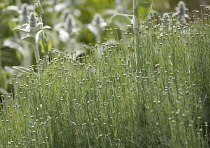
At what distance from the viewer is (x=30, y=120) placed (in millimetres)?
3473

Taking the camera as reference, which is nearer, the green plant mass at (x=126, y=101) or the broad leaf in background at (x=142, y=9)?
the green plant mass at (x=126, y=101)

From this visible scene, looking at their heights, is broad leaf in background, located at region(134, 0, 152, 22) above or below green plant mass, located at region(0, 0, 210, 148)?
above

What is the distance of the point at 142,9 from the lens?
443cm

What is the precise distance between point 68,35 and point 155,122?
4522mm

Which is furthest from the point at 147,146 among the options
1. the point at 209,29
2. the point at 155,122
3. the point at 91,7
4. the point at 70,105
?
the point at 91,7

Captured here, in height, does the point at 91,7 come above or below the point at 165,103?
above

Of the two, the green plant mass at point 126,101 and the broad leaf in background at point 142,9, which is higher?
the broad leaf in background at point 142,9

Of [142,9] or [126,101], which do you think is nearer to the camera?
[126,101]

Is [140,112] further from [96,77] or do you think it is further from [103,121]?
[96,77]

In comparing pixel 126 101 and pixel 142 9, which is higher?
pixel 142 9

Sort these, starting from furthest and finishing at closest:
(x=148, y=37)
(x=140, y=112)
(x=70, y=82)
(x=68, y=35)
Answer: (x=68, y=35), (x=148, y=37), (x=70, y=82), (x=140, y=112)

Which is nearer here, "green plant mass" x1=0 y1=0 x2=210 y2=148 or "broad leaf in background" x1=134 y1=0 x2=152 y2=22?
"green plant mass" x1=0 y1=0 x2=210 y2=148

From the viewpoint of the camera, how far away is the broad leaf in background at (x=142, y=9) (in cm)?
440

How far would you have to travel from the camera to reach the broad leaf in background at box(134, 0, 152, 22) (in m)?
4.40
